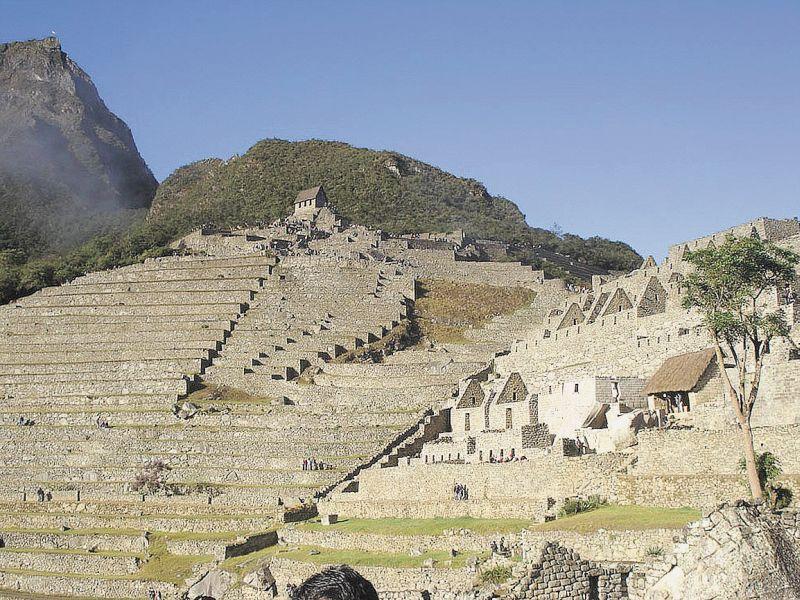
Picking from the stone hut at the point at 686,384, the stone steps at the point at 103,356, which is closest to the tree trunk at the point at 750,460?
the stone hut at the point at 686,384

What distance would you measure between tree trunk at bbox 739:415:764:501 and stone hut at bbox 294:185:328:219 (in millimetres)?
73522

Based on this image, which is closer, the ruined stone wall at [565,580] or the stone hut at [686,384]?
the ruined stone wall at [565,580]

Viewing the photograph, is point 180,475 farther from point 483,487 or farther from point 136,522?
point 483,487

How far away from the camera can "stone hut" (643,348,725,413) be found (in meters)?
26.3

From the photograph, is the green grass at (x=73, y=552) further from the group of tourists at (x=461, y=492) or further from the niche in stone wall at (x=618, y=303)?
the niche in stone wall at (x=618, y=303)

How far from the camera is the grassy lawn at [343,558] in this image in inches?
882

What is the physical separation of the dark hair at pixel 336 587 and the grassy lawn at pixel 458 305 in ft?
165

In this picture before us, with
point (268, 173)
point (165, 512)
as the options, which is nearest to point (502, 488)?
point (165, 512)

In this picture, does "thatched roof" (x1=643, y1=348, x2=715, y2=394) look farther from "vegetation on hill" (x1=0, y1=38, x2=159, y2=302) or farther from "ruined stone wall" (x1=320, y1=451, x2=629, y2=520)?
"vegetation on hill" (x1=0, y1=38, x2=159, y2=302)

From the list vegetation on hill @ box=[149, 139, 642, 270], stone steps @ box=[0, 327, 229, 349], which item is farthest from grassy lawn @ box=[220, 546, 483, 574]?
vegetation on hill @ box=[149, 139, 642, 270]

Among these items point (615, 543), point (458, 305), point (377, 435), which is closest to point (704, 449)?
point (615, 543)

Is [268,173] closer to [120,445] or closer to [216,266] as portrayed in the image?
[216,266]

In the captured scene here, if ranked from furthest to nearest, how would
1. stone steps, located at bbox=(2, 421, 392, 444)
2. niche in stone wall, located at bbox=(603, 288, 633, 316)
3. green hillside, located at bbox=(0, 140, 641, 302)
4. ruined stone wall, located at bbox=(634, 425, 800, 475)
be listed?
1. green hillside, located at bbox=(0, 140, 641, 302)
2. niche in stone wall, located at bbox=(603, 288, 633, 316)
3. stone steps, located at bbox=(2, 421, 392, 444)
4. ruined stone wall, located at bbox=(634, 425, 800, 475)

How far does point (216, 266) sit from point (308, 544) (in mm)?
41555
